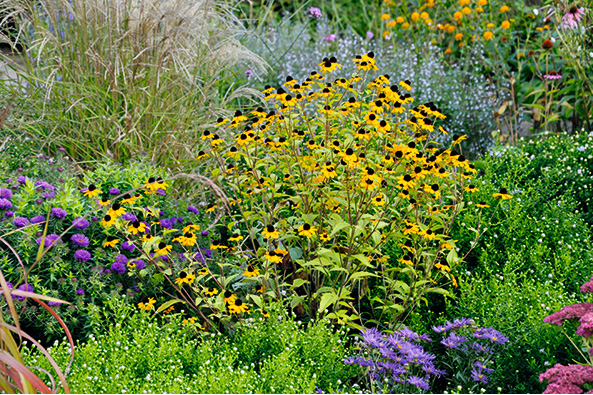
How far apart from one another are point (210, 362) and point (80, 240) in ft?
3.10

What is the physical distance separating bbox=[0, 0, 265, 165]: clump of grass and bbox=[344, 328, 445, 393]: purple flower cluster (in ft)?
6.58

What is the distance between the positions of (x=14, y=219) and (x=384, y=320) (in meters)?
1.96

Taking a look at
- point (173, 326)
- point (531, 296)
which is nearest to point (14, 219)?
point (173, 326)

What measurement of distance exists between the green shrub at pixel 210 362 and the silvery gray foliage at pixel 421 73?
3.32m

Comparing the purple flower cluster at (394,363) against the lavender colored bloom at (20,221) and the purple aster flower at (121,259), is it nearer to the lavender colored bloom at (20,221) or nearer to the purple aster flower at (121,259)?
the purple aster flower at (121,259)

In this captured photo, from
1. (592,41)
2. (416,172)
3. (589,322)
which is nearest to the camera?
(589,322)

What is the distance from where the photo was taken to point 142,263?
2.87 metres

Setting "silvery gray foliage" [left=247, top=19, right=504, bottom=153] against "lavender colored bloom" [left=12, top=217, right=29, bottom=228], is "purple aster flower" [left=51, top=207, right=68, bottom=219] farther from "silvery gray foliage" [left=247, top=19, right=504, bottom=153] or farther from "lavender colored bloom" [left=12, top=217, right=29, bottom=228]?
"silvery gray foliage" [left=247, top=19, right=504, bottom=153]

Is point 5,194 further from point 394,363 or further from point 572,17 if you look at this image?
point 572,17

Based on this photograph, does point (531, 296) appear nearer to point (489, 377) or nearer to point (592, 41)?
point (489, 377)

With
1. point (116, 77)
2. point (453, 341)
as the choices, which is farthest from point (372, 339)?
point (116, 77)

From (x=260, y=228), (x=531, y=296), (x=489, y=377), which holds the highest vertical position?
(x=531, y=296)

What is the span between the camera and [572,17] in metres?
5.18

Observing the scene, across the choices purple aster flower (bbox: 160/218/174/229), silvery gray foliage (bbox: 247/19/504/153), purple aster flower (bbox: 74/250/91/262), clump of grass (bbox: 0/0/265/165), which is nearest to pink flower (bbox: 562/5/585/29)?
silvery gray foliage (bbox: 247/19/504/153)
